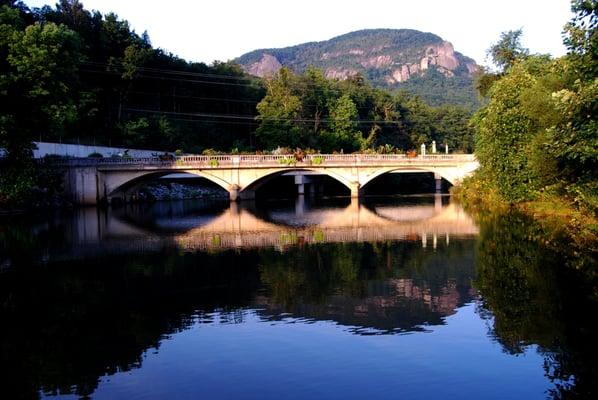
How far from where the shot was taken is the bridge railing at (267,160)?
187 ft

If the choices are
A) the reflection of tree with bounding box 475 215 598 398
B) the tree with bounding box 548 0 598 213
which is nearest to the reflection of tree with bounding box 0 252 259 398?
the reflection of tree with bounding box 475 215 598 398

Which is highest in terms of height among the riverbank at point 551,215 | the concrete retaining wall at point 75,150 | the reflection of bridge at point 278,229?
the concrete retaining wall at point 75,150

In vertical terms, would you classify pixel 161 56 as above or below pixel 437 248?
above

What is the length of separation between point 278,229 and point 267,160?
73.3 feet

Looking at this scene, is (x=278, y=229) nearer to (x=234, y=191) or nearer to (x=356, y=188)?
(x=234, y=191)

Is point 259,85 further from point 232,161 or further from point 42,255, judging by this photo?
point 42,255

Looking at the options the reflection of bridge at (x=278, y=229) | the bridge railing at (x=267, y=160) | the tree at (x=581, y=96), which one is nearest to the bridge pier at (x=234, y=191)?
the bridge railing at (x=267, y=160)

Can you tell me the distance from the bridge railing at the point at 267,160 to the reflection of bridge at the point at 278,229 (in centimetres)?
965

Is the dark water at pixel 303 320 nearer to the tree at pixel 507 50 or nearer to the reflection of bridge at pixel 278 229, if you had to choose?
the reflection of bridge at pixel 278 229

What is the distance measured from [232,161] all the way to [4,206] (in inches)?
751

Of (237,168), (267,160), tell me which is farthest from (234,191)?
(267,160)

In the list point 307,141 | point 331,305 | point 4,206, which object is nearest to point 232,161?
point 4,206

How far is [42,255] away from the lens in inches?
1062

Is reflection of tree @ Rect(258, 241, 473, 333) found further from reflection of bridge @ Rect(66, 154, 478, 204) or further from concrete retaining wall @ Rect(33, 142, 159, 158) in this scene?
concrete retaining wall @ Rect(33, 142, 159, 158)
